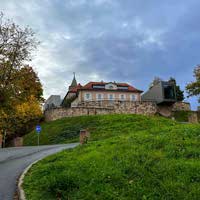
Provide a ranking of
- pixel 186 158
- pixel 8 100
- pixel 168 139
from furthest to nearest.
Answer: pixel 8 100, pixel 168 139, pixel 186 158

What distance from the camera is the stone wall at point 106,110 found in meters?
55.5

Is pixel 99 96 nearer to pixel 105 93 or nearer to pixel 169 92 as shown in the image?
pixel 105 93

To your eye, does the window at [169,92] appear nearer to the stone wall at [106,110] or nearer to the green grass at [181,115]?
the stone wall at [106,110]

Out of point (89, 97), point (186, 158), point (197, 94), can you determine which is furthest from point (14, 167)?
point (89, 97)

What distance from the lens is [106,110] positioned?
57.9 m

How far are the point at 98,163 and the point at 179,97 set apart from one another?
232ft

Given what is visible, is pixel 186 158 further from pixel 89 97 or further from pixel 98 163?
pixel 89 97

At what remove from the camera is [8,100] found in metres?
21.2

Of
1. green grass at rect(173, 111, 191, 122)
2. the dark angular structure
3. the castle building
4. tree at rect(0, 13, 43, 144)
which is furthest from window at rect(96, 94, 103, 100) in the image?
tree at rect(0, 13, 43, 144)

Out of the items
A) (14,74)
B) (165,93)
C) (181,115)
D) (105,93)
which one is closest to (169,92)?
(165,93)

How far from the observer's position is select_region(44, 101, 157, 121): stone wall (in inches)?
2184

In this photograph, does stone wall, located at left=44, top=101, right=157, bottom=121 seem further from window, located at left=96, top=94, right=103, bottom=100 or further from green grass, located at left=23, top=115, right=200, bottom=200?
green grass, located at left=23, top=115, right=200, bottom=200

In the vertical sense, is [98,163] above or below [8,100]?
below

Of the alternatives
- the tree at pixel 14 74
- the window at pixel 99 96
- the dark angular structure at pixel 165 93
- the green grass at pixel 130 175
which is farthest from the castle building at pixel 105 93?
the green grass at pixel 130 175
